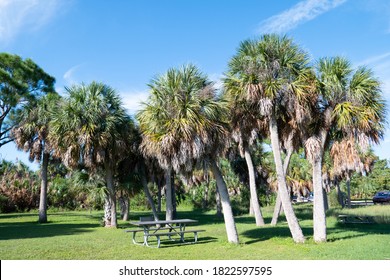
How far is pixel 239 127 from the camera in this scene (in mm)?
14875

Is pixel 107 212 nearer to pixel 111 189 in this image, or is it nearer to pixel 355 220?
pixel 111 189

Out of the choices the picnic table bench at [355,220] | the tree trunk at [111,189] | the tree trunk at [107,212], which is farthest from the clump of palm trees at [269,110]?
the tree trunk at [107,212]

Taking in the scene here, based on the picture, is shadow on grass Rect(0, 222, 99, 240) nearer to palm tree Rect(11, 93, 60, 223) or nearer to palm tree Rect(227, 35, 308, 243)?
palm tree Rect(11, 93, 60, 223)

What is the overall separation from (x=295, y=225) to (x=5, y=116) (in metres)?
24.2

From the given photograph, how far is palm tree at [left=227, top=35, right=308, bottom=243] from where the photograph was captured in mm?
12852

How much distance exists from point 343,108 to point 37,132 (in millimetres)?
20266

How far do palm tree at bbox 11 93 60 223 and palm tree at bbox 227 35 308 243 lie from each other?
15.7 metres

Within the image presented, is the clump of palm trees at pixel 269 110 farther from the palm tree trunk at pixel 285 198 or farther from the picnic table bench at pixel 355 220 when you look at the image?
the picnic table bench at pixel 355 220

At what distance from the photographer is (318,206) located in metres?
13.1

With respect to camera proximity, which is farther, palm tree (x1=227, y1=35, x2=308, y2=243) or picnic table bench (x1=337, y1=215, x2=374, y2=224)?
picnic table bench (x1=337, y1=215, x2=374, y2=224)

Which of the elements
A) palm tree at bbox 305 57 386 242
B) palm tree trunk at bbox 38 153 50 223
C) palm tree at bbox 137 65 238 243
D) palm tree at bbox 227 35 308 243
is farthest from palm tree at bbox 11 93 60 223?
palm tree at bbox 305 57 386 242

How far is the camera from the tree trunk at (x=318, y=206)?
12922 mm

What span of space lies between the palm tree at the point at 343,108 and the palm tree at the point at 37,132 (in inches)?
702

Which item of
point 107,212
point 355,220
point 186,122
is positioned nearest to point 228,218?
point 186,122
